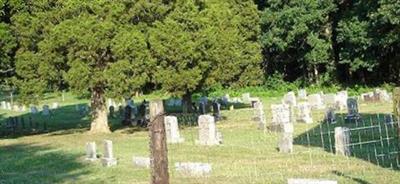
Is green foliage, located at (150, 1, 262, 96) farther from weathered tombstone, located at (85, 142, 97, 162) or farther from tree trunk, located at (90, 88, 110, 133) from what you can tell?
weathered tombstone, located at (85, 142, 97, 162)

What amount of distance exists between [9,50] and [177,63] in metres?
6.95

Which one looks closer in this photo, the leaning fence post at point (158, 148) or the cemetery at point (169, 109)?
the leaning fence post at point (158, 148)

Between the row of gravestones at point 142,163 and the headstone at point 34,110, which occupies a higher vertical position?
the headstone at point 34,110

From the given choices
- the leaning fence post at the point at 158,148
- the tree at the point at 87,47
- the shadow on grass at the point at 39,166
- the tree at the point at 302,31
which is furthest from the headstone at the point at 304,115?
the tree at the point at 302,31

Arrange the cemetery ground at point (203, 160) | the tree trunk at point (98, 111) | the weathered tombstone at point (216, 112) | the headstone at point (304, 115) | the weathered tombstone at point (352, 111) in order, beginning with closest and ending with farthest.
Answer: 1. the cemetery ground at point (203, 160)
2. the weathered tombstone at point (352, 111)
3. the headstone at point (304, 115)
4. the tree trunk at point (98, 111)
5. the weathered tombstone at point (216, 112)

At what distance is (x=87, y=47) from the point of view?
26.8 m

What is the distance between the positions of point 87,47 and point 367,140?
11813 millimetres

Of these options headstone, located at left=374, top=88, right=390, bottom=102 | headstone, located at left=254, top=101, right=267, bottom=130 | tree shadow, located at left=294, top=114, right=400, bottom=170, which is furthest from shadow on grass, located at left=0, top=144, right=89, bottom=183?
headstone, located at left=374, top=88, right=390, bottom=102

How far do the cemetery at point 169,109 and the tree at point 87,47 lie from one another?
0.15 feet

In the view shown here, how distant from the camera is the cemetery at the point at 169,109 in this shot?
1611 centimetres

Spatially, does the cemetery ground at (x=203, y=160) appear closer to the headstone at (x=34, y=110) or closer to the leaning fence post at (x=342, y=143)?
the leaning fence post at (x=342, y=143)

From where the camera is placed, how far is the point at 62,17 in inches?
1085

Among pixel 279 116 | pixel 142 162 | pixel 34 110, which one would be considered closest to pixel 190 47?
pixel 279 116

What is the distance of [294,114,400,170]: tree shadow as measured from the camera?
55.8 feet
